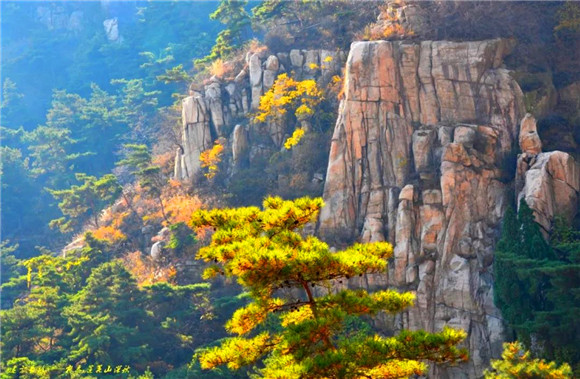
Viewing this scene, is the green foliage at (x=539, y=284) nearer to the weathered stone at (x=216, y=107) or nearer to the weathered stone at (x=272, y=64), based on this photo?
the weathered stone at (x=272, y=64)

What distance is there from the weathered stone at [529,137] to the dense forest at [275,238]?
0.48 meters

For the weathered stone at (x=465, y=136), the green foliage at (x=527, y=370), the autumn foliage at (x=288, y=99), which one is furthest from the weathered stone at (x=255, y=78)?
the green foliage at (x=527, y=370)

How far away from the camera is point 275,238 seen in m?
11.8

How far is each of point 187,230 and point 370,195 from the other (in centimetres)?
896

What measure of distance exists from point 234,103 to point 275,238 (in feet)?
87.9

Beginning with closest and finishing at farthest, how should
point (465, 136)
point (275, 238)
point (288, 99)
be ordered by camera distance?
point (275, 238) → point (465, 136) → point (288, 99)

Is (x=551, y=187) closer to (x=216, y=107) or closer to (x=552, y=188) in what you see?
(x=552, y=188)

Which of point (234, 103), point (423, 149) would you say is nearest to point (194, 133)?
point (234, 103)

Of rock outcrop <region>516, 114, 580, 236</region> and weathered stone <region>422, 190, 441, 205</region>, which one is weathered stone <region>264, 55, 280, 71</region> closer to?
weathered stone <region>422, 190, 441, 205</region>

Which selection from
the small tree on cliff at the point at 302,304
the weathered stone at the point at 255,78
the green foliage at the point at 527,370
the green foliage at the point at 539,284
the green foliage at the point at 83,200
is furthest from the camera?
the green foliage at the point at 83,200

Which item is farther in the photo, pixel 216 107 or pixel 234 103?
pixel 234 103

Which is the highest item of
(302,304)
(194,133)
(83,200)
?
(194,133)

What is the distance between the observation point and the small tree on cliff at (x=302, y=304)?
35.3 feet

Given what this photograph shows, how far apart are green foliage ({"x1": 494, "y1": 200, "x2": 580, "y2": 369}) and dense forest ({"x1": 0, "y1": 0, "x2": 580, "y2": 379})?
6cm
